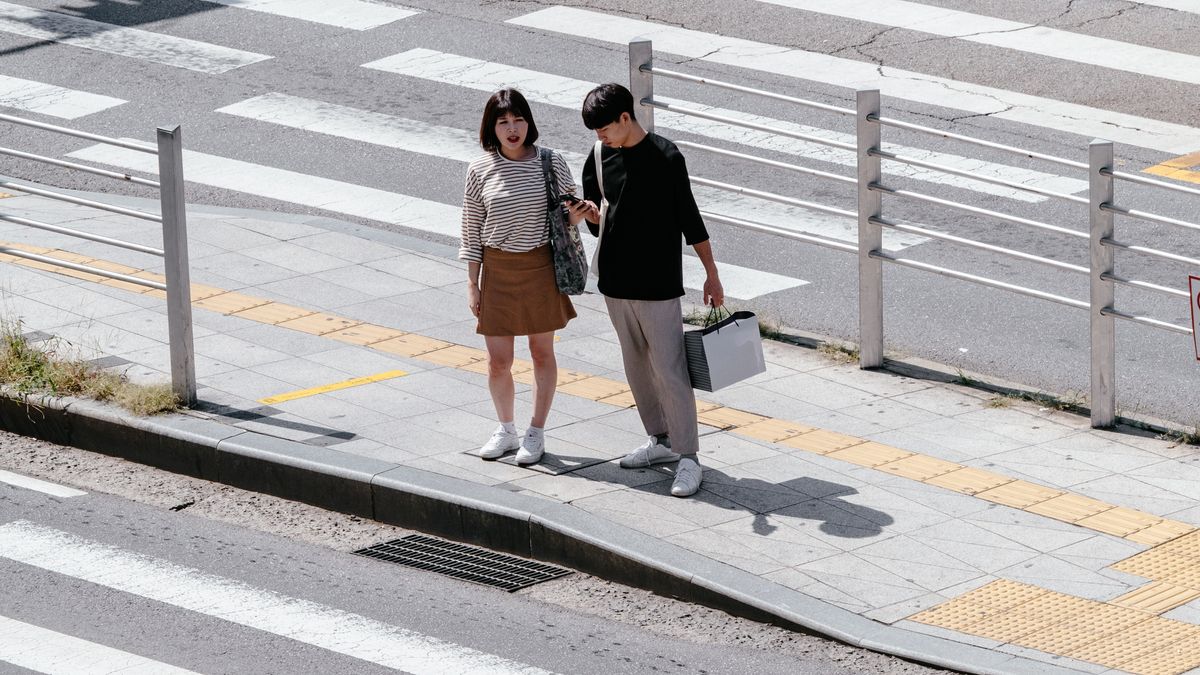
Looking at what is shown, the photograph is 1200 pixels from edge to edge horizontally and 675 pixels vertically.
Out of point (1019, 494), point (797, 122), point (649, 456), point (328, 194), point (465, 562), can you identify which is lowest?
point (465, 562)

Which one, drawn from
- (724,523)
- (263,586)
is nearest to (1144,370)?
(724,523)

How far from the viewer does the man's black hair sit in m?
7.64

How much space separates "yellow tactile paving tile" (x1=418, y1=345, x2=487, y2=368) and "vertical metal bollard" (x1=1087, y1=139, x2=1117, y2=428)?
3.06 metres

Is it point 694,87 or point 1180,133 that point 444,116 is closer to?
point 694,87

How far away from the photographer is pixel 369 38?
16375 millimetres

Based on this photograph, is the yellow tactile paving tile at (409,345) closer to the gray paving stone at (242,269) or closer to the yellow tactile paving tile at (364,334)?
the yellow tactile paving tile at (364,334)

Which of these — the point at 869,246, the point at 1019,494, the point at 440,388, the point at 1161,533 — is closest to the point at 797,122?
the point at 869,246

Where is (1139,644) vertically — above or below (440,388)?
below

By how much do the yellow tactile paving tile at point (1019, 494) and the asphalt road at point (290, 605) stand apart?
1.49m

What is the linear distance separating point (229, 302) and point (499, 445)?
2.89m

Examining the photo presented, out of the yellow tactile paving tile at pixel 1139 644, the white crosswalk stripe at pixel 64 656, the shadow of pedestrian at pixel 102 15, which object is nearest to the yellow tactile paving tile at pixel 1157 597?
the yellow tactile paving tile at pixel 1139 644

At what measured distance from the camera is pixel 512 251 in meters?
8.08

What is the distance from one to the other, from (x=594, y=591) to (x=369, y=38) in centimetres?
988

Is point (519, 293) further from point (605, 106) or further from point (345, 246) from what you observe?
point (345, 246)
